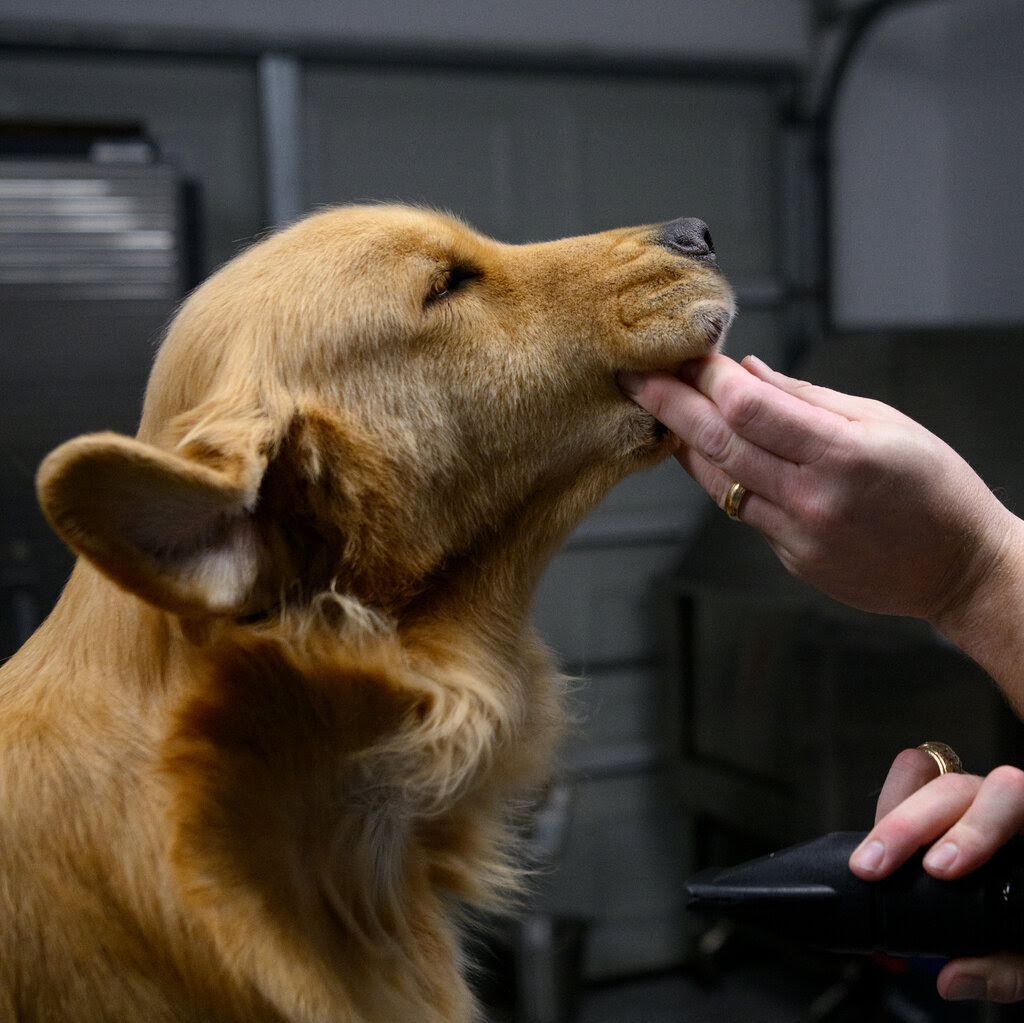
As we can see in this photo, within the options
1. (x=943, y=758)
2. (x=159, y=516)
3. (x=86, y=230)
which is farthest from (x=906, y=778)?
(x=86, y=230)

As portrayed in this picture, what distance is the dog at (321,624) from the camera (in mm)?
712

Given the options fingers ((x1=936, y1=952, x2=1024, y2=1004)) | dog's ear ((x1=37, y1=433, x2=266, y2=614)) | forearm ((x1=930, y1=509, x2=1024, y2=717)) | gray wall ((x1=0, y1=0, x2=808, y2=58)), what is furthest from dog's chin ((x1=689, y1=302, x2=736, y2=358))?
gray wall ((x1=0, y1=0, x2=808, y2=58))

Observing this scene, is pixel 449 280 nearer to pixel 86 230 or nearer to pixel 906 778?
pixel 906 778

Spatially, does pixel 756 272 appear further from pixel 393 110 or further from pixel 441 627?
pixel 441 627

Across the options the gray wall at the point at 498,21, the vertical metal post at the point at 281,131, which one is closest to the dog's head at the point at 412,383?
the vertical metal post at the point at 281,131

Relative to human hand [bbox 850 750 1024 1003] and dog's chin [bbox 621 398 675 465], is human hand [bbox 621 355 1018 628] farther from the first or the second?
human hand [bbox 850 750 1024 1003]

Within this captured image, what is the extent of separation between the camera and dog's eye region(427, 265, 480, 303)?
91 centimetres

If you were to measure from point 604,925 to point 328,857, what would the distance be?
249 centimetres

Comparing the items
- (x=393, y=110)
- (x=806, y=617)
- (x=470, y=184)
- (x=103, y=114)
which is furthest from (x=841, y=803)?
(x=103, y=114)

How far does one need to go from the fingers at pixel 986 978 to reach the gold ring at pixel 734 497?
0.40 m

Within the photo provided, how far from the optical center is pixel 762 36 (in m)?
3.07

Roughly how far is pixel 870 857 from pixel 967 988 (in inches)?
5.9

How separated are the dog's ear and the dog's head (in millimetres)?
11

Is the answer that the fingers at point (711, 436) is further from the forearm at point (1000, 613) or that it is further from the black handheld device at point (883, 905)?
the black handheld device at point (883, 905)
